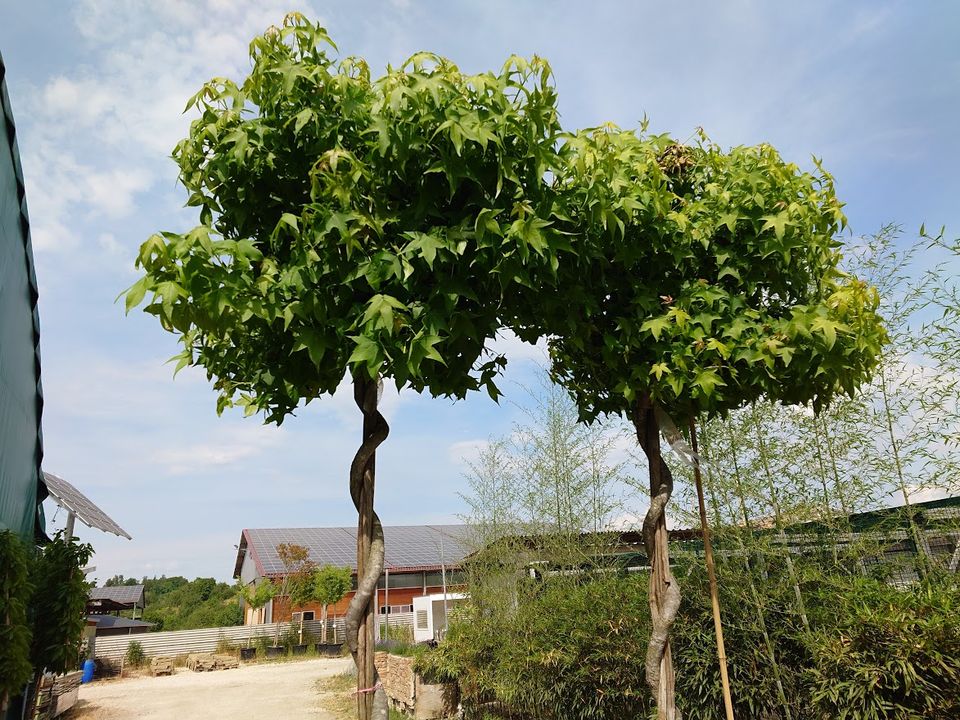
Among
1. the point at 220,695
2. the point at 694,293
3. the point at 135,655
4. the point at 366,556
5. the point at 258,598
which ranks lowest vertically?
the point at 220,695

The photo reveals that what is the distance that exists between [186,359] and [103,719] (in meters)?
9.26

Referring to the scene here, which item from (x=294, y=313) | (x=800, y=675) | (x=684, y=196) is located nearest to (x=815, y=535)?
(x=800, y=675)

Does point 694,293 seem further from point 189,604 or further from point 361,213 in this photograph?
point 189,604

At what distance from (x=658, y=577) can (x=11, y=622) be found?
4743 millimetres

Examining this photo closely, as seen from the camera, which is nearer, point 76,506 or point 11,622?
point 11,622

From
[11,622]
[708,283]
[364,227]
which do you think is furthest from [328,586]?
[364,227]

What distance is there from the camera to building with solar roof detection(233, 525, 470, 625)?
19.9 metres

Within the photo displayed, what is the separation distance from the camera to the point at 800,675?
3.62m

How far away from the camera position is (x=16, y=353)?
5.71 m

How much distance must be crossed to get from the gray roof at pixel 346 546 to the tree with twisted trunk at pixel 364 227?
1751 centimetres

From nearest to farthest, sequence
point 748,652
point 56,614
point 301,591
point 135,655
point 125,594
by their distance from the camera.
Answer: point 748,652
point 56,614
point 135,655
point 301,591
point 125,594

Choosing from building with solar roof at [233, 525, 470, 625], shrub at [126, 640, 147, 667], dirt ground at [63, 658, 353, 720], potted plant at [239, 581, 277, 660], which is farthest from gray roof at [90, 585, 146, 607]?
dirt ground at [63, 658, 353, 720]

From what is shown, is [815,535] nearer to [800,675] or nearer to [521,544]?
[800,675]

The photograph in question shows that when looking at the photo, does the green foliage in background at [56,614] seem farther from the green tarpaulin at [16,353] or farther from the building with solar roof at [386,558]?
the building with solar roof at [386,558]
